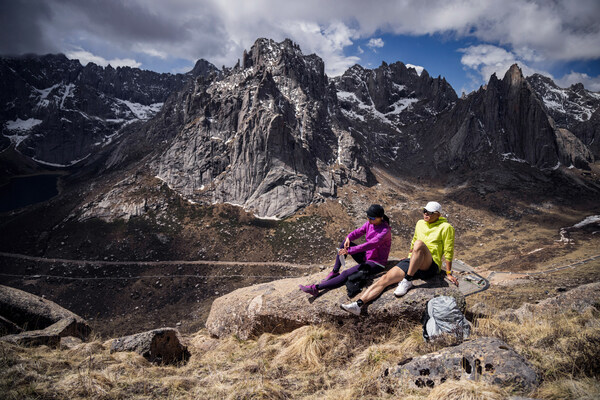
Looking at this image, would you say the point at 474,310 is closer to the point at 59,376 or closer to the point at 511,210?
the point at 59,376

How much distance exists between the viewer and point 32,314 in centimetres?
1023

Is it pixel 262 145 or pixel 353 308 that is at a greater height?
pixel 262 145

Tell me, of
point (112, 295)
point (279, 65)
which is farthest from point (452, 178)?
point (112, 295)

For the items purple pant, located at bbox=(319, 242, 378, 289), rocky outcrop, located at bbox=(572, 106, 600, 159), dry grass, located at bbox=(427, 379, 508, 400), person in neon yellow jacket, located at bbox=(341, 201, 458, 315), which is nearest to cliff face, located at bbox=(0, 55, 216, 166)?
purple pant, located at bbox=(319, 242, 378, 289)

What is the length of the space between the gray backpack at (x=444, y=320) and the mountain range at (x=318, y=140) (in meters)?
52.3

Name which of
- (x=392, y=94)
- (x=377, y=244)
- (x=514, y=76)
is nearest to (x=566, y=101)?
(x=514, y=76)

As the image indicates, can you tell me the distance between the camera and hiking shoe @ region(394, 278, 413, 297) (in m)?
6.68

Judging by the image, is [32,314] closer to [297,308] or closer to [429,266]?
[297,308]

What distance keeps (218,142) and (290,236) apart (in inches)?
1318

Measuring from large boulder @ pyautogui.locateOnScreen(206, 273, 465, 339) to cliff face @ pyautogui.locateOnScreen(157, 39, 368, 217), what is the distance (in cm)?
4795

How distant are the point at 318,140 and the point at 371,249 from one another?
223ft

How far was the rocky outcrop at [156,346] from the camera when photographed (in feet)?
24.1

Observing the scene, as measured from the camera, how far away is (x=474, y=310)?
25.2 ft

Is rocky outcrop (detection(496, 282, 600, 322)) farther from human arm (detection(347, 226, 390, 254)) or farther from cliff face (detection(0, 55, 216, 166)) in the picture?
cliff face (detection(0, 55, 216, 166))
